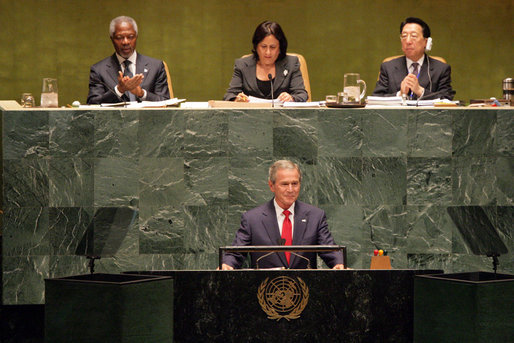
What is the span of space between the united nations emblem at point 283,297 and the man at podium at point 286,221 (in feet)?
4.25

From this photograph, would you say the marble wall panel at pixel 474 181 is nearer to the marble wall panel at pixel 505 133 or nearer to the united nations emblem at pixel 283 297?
the marble wall panel at pixel 505 133

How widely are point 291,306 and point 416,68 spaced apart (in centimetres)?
330

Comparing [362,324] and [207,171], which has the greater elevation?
[207,171]

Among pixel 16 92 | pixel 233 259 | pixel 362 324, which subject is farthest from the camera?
pixel 16 92

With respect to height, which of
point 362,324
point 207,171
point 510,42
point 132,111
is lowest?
point 362,324

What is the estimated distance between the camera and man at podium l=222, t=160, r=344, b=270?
4.16 meters

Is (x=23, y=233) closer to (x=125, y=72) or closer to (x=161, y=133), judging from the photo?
(x=161, y=133)

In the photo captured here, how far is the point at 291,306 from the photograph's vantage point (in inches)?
108

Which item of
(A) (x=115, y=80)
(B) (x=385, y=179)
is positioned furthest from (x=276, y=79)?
(B) (x=385, y=179)

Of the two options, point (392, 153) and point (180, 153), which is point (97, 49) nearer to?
point (180, 153)

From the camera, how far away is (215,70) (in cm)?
774

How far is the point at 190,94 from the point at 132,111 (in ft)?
10.7

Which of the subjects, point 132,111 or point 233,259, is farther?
point 132,111

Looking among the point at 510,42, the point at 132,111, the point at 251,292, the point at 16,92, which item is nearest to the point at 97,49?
the point at 16,92
